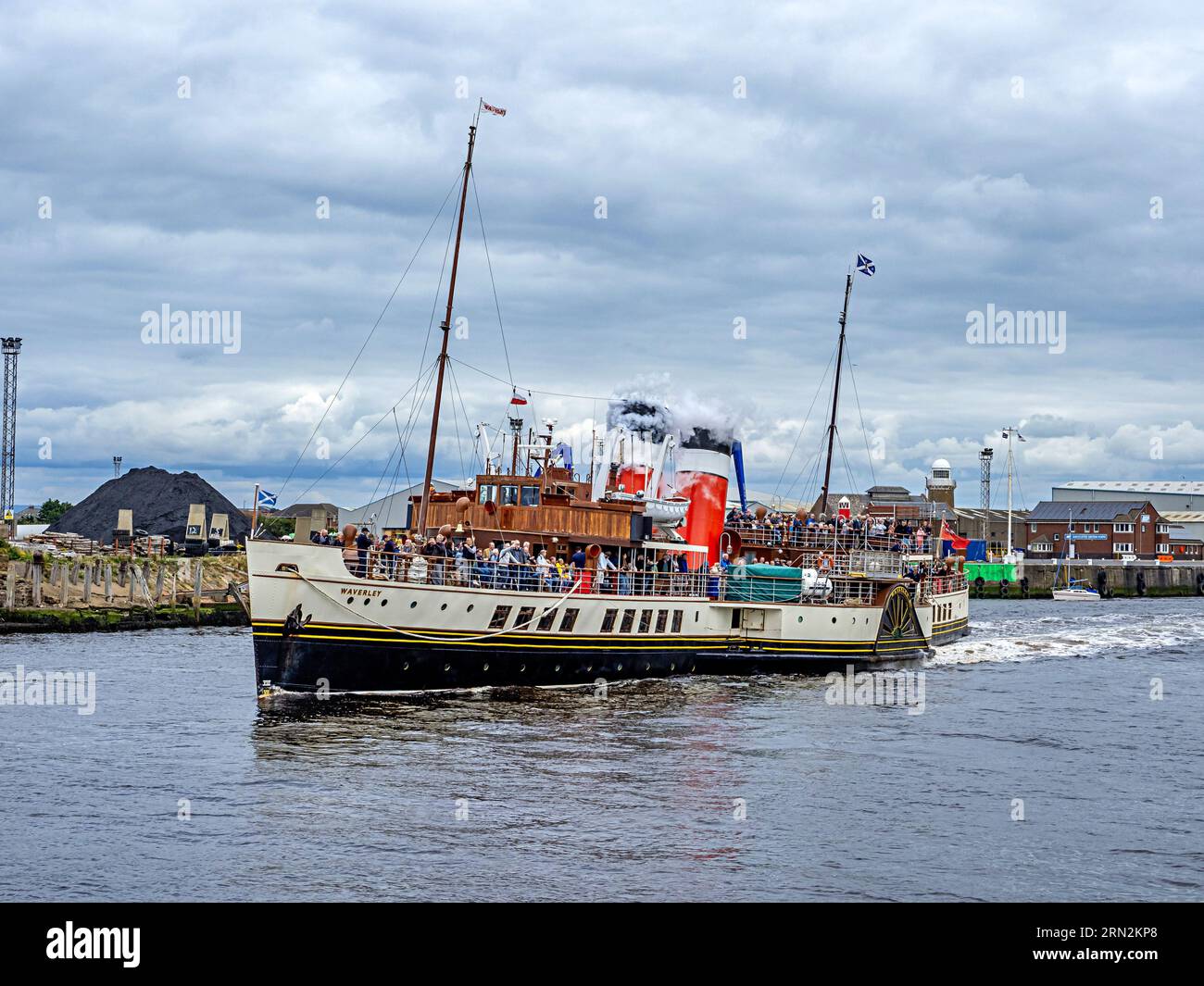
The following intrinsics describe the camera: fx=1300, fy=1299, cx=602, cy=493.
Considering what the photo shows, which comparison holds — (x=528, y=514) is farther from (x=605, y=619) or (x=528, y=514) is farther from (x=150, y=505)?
(x=150, y=505)

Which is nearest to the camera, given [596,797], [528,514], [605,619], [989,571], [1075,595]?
[596,797]

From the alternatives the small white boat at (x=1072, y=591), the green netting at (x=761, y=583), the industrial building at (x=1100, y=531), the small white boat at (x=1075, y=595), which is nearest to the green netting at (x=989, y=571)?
the small white boat at (x=1072, y=591)

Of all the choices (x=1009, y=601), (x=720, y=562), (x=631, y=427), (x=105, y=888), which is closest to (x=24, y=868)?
(x=105, y=888)

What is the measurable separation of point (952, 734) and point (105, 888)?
24.9 m

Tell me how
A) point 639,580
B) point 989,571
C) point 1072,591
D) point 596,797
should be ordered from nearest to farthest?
point 596,797 < point 639,580 < point 1072,591 < point 989,571

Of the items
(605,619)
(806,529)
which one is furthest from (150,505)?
(605,619)

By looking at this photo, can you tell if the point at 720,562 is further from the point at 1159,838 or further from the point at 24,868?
the point at 24,868

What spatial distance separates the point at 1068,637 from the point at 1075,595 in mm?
69721

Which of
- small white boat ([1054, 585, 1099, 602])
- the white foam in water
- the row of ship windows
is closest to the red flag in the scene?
the white foam in water

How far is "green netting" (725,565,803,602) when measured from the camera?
5344 centimetres

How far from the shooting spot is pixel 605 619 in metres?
46.3

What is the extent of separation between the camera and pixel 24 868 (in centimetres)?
2122

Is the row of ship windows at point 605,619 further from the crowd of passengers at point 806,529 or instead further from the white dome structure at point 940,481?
the white dome structure at point 940,481

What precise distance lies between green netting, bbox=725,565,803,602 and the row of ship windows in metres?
3.23
